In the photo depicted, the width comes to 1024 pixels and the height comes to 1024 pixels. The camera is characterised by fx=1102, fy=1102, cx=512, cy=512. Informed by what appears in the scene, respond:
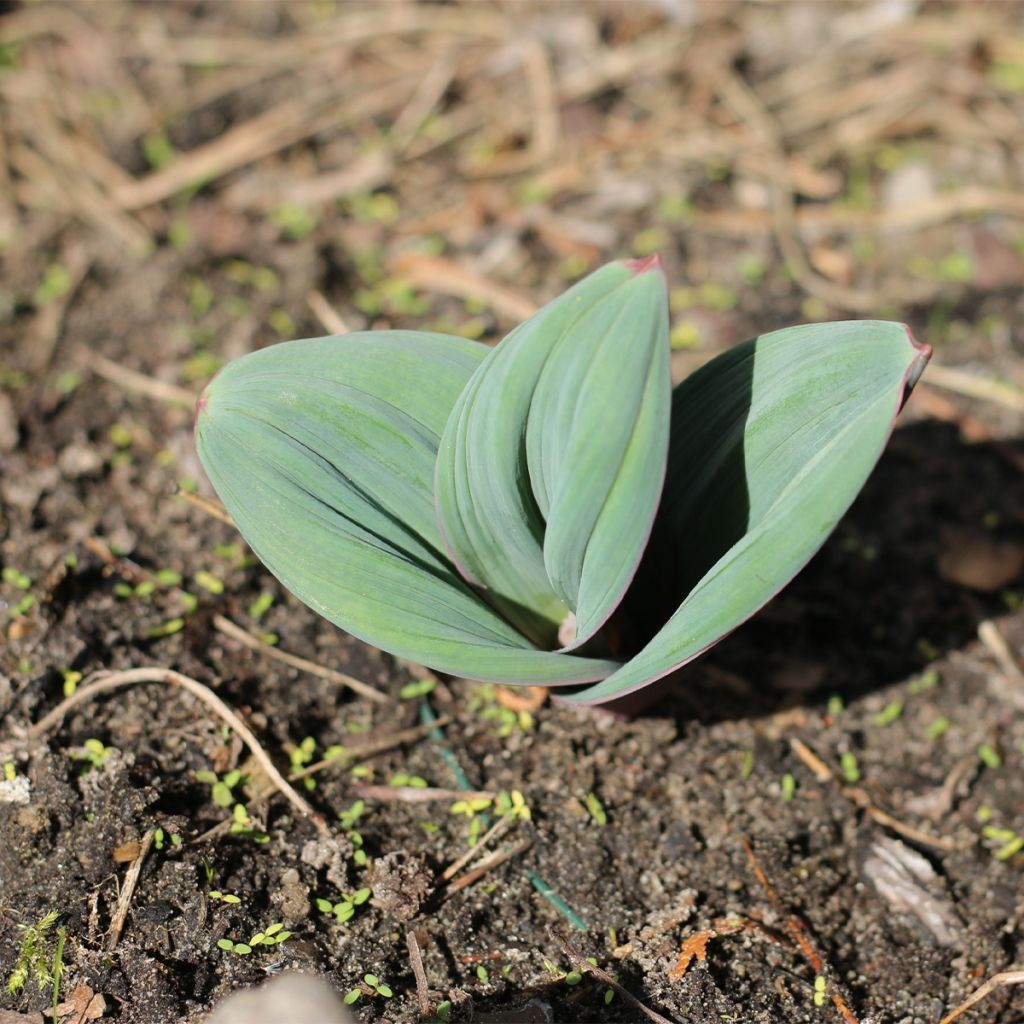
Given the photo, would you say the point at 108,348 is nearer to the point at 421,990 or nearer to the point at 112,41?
the point at 112,41

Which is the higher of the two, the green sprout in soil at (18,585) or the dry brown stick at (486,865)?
the green sprout in soil at (18,585)

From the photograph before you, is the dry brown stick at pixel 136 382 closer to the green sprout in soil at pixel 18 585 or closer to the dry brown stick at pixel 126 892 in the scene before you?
the green sprout in soil at pixel 18 585

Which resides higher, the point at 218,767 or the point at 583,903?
the point at 218,767

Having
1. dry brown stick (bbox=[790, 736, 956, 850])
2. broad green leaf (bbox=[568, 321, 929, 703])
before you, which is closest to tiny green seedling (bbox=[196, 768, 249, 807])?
broad green leaf (bbox=[568, 321, 929, 703])

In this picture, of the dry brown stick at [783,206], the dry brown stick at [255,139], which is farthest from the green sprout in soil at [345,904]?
the dry brown stick at [255,139]

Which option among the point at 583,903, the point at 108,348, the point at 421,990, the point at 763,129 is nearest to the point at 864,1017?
the point at 583,903

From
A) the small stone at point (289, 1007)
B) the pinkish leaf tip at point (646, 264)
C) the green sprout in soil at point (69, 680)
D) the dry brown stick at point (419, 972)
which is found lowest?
the dry brown stick at point (419, 972)
